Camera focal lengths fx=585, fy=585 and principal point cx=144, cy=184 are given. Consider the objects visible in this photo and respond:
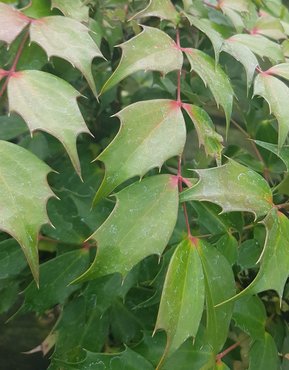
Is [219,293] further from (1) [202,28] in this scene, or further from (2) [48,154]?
(2) [48,154]

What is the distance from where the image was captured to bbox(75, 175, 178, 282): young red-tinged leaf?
48 centimetres

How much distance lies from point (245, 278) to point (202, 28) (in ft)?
1.19

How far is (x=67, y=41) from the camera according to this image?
528 millimetres

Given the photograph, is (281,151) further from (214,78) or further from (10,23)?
(10,23)

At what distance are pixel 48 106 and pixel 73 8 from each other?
0.17 metres

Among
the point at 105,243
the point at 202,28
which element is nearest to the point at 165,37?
the point at 202,28

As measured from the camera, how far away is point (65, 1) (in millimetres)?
603

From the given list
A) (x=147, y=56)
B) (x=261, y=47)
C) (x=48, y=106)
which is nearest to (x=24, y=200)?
(x=48, y=106)

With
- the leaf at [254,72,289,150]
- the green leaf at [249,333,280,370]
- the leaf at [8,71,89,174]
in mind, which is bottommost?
the green leaf at [249,333,280,370]

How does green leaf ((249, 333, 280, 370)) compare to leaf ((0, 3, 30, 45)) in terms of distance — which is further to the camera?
green leaf ((249, 333, 280, 370))

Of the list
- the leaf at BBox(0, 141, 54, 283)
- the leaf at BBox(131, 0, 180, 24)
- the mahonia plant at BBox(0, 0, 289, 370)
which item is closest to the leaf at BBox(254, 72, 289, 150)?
the mahonia plant at BBox(0, 0, 289, 370)

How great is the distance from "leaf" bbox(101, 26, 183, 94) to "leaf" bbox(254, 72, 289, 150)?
9 centimetres

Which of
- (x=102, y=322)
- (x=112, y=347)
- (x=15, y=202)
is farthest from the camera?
(x=112, y=347)

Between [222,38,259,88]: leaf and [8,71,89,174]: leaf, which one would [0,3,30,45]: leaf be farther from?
[222,38,259,88]: leaf
